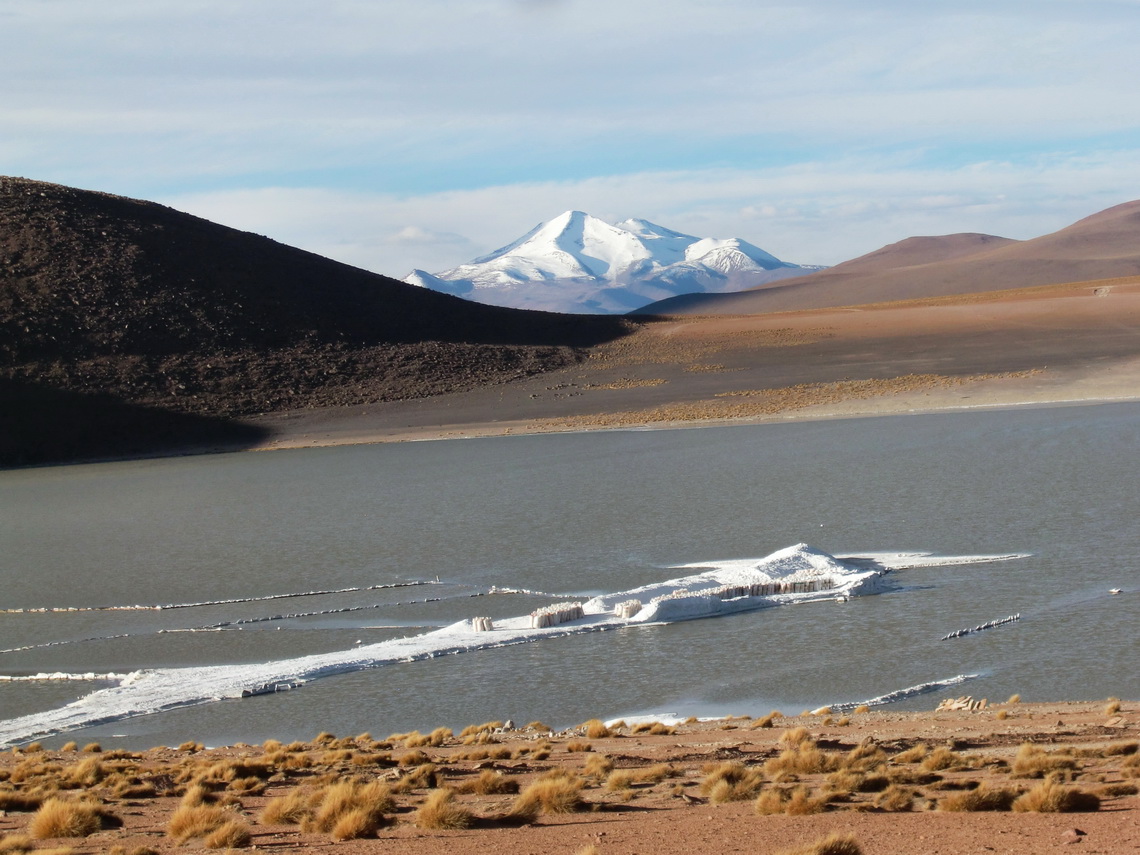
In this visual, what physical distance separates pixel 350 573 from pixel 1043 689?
14.6m

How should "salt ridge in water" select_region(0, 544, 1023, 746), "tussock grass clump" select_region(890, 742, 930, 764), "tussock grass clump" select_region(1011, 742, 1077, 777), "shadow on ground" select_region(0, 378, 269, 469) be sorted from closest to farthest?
"tussock grass clump" select_region(1011, 742, 1077, 777), "tussock grass clump" select_region(890, 742, 930, 764), "salt ridge in water" select_region(0, 544, 1023, 746), "shadow on ground" select_region(0, 378, 269, 469)

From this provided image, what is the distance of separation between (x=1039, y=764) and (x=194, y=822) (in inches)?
228

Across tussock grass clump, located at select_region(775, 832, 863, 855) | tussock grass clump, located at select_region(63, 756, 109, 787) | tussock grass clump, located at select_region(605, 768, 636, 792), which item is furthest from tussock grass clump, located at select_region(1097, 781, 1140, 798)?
tussock grass clump, located at select_region(63, 756, 109, 787)

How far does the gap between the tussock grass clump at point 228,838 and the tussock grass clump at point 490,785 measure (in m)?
1.97

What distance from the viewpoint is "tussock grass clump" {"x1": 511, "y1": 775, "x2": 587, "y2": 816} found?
8125 millimetres

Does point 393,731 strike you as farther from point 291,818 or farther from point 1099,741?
point 1099,741

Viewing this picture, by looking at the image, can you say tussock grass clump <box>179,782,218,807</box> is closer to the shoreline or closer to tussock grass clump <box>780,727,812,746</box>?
tussock grass clump <box>780,727,812,746</box>

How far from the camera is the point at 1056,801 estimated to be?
7297 mm

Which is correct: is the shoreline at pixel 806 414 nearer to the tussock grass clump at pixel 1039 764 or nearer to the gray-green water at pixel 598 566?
the gray-green water at pixel 598 566

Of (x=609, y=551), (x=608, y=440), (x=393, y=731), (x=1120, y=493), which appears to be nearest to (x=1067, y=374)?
(x=608, y=440)

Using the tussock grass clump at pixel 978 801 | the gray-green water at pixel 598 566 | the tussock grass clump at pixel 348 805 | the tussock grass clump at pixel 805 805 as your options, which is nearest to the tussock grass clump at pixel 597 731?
the gray-green water at pixel 598 566

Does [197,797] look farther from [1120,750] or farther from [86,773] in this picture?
[1120,750]

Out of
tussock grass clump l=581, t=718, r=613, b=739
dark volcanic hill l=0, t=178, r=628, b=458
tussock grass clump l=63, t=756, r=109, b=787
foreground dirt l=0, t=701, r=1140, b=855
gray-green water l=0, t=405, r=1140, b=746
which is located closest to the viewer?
foreground dirt l=0, t=701, r=1140, b=855

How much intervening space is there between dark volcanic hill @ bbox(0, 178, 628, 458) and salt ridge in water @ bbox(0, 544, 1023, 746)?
46398mm
